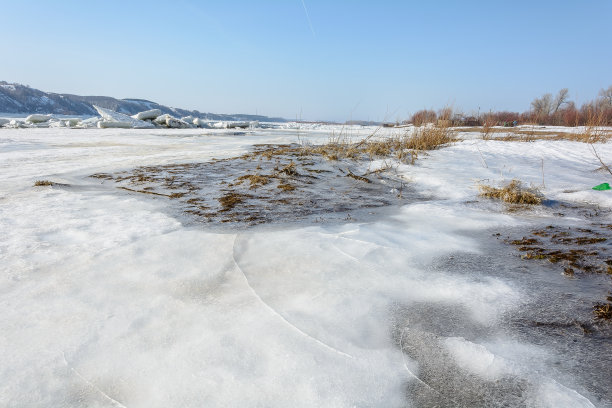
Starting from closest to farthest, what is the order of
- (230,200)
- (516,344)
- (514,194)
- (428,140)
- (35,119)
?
(516,344)
(230,200)
(514,194)
(428,140)
(35,119)

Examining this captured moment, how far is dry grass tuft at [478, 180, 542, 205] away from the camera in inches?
106

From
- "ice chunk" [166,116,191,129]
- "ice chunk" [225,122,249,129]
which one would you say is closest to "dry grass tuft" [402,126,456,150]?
"ice chunk" [166,116,191,129]

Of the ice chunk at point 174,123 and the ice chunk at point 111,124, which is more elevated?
the ice chunk at point 174,123

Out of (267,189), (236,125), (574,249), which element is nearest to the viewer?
(574,249)

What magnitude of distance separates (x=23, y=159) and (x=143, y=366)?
4.95 m

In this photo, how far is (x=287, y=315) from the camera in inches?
41.4

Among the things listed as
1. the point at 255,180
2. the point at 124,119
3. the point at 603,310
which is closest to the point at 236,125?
the point at 124,119

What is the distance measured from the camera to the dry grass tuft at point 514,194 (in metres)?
2.69

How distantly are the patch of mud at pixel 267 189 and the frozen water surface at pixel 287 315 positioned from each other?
0.69 ft

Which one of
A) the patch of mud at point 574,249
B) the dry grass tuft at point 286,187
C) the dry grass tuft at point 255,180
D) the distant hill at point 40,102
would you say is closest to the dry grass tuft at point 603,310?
the patch of mud at point 574,249

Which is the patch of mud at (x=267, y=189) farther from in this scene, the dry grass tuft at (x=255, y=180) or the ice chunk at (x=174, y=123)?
the ice chunk at (x=174, y=123)

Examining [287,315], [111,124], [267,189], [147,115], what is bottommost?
[287,315]

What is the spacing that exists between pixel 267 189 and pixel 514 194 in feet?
6.93

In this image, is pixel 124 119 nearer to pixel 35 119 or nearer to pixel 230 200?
pixel 35 119
